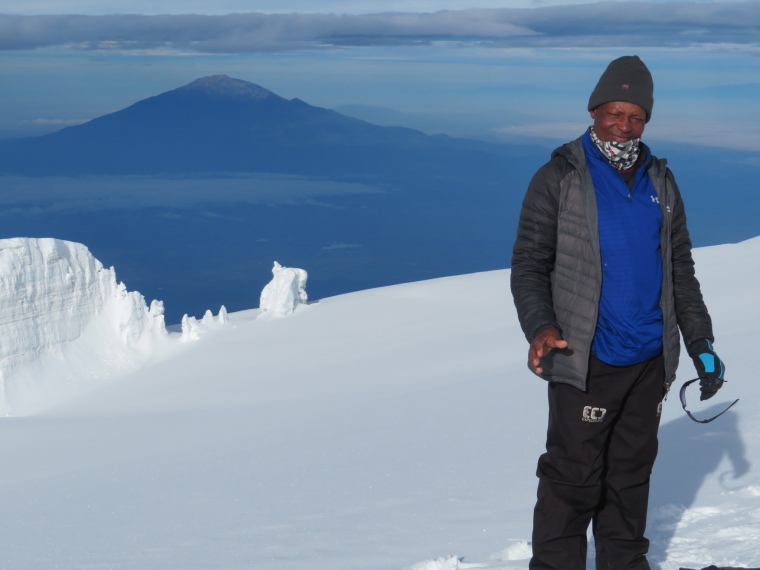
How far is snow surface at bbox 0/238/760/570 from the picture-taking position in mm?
4094

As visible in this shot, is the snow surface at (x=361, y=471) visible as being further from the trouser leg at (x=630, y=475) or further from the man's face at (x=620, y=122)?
the man's face at (x=620, y=122)

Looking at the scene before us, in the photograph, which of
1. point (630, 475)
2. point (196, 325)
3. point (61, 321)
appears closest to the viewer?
point (630, 475)

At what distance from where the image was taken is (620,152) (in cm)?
282

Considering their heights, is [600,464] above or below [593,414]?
below

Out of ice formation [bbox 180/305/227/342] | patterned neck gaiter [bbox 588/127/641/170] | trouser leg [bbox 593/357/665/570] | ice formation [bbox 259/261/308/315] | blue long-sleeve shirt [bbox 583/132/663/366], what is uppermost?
patterned neck gaiter [bbox 588/127/641/170]

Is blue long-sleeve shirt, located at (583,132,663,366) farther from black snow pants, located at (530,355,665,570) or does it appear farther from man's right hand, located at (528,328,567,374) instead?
man's right hand, located at (528,328,567,374)

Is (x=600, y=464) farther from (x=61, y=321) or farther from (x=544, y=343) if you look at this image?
(x=61, y=321)

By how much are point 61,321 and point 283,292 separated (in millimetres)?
4532

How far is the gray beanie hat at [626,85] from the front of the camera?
281cm

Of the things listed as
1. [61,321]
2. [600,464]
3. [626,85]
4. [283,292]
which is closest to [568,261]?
→ [626,85]

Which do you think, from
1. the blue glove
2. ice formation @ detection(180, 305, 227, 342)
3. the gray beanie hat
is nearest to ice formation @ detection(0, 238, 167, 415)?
ice formation @ detection(180, 305, 227, 342)

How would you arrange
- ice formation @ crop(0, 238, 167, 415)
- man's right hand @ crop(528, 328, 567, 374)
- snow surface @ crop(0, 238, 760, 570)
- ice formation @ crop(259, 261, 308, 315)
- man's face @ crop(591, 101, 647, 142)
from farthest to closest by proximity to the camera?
ice formation @ crop(259, 261, 308, 315) → ice formation @ crop(0, 238, 167, 415) → snow surface @ crop(0, 238, 760, 570) → man's face @ crop(591, 101, 647, 142) → man's right hand @ crop(528, 328, 567, 374)

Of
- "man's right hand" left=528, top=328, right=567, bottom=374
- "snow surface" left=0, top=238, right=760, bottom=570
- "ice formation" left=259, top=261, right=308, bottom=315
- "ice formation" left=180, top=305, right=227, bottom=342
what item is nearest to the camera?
"man's right hand" left=528, top=328, right=567, bottom=374

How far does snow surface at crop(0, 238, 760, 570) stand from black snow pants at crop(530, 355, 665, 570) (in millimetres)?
384
